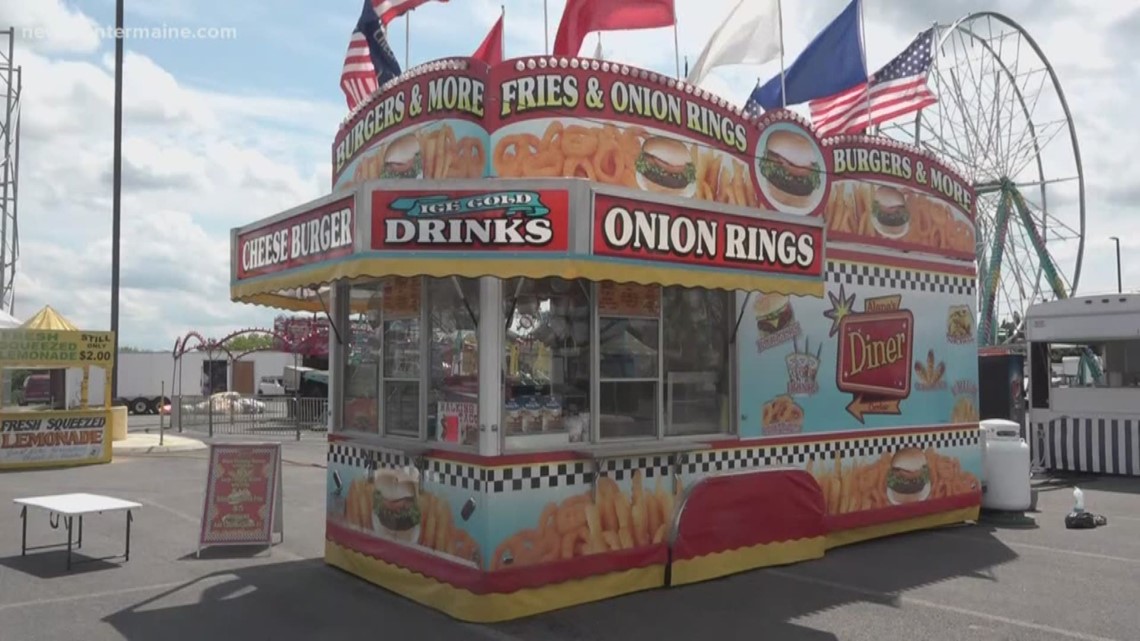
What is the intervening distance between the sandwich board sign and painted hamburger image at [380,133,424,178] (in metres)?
3.45

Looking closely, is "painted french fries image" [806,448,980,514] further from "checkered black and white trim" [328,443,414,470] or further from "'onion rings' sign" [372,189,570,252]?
"'onion rings' sign" [372,189,570,252]

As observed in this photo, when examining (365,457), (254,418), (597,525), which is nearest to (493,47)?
(365,457)

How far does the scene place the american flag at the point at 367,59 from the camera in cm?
922

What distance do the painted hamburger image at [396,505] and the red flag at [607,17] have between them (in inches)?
161

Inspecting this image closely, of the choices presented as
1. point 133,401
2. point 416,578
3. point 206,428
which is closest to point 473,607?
point 416,578

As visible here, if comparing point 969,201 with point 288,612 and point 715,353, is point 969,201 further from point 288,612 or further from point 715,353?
point 288,612

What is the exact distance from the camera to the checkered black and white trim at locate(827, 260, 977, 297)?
9.16 m

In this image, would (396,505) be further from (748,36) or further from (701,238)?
(748,36)

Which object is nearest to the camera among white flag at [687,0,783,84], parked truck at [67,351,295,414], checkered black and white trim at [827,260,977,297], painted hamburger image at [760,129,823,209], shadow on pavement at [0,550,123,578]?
shadow on pavement at [0,550,123,578]

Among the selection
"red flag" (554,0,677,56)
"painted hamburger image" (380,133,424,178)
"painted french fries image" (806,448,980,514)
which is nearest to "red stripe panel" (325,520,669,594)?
"painted french fries image" (806,448,980,514)

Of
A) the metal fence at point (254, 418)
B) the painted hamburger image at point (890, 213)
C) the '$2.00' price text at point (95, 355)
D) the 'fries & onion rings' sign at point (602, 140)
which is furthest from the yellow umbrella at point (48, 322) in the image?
the painted hamburger image at point (890, 213)

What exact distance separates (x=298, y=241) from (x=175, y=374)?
3918 cm

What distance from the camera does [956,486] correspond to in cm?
1038

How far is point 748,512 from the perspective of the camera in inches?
316
